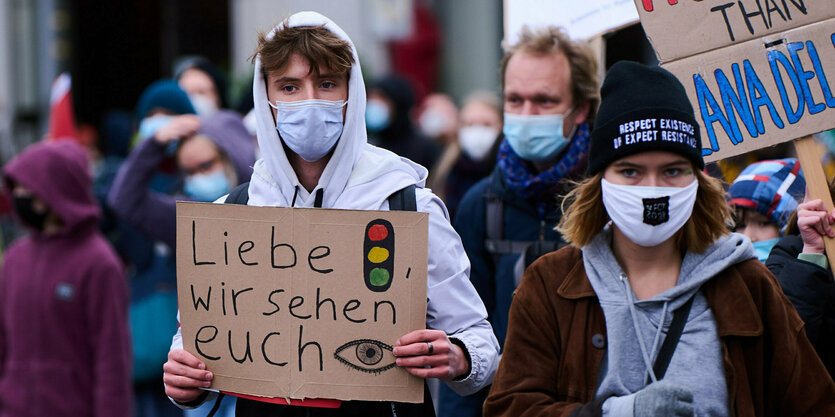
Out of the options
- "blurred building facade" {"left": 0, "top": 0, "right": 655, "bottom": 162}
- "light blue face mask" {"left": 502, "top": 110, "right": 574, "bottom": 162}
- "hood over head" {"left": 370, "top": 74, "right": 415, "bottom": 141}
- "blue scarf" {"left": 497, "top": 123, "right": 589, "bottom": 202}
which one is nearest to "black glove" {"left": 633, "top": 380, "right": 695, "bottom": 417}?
"blue scarf" {"left": 497, "top": 123, "right": 589, "bottom": 202}

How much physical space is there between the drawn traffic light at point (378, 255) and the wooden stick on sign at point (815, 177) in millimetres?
1396

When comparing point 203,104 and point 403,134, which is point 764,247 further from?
point 403,134

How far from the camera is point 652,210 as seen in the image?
2.99 m

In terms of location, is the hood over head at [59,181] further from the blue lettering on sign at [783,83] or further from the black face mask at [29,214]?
the blue lettering on sign at [783,83]

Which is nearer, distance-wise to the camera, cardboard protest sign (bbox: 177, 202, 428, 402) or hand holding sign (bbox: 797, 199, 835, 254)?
cardboard protest sign (bbox: 177, 202, 428, 402)

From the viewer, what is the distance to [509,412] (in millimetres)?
2994

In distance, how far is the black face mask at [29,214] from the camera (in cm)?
626

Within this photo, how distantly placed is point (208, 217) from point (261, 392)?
20.8 inches

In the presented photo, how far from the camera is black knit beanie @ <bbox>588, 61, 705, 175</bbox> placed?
118 inches

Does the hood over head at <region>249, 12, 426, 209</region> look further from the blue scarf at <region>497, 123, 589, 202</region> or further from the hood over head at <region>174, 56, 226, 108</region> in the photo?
the hood over head at <region>174, 56, 226, 108</region>

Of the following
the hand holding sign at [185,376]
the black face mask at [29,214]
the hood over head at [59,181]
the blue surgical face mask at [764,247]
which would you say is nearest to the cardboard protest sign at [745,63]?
the blue surgical face mask at [764,247]

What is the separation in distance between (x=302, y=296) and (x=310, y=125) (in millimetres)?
492

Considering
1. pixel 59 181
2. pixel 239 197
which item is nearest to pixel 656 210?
pixel 239 197

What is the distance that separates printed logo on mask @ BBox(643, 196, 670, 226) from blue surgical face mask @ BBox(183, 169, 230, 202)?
3.69m
